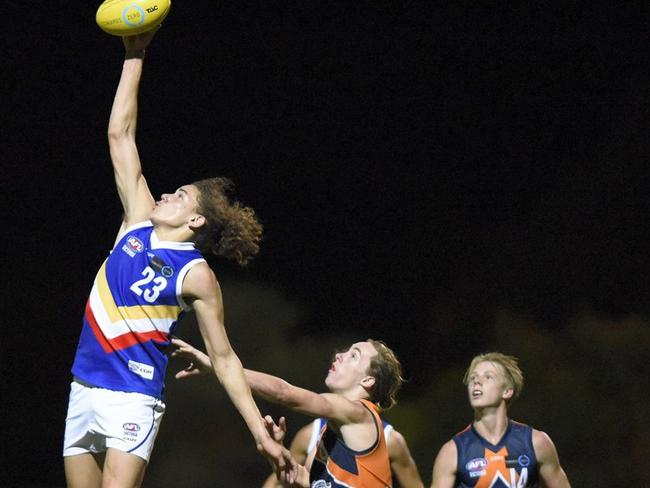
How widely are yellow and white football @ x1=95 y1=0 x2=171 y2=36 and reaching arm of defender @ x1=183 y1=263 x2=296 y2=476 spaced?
93 centimetres

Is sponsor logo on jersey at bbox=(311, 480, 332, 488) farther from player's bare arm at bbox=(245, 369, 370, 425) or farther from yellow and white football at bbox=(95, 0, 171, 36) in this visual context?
yellow and white football at bbox=(95, 0, 171, 36)

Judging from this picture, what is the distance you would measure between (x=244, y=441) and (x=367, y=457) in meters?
2.67

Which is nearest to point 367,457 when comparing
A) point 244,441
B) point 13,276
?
point 244,441

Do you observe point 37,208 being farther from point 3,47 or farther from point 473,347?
point 473,347

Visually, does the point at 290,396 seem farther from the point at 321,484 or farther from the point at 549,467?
the point at 549,467

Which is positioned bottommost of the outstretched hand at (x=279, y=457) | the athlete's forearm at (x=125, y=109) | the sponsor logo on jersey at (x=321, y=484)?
the outstretched hand at (x=279, y=457)

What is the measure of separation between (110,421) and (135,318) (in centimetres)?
33

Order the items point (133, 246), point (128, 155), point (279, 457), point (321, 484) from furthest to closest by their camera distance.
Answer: point (321, 484) → point (128, 155) → point (133, 246) → point (279, 457)

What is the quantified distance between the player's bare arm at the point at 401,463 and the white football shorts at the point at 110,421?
1169 mm

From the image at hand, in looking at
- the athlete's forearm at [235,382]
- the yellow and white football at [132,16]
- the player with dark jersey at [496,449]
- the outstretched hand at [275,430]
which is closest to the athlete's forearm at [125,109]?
the yellow and white football at [132,16]

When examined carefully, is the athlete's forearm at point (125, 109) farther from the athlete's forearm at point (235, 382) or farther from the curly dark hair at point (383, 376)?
the curly dark hair at point (383, 376)

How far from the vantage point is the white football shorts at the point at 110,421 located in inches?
127

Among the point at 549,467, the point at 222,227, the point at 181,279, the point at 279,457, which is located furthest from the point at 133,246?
the point at 549,467

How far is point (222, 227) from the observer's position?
356cm
